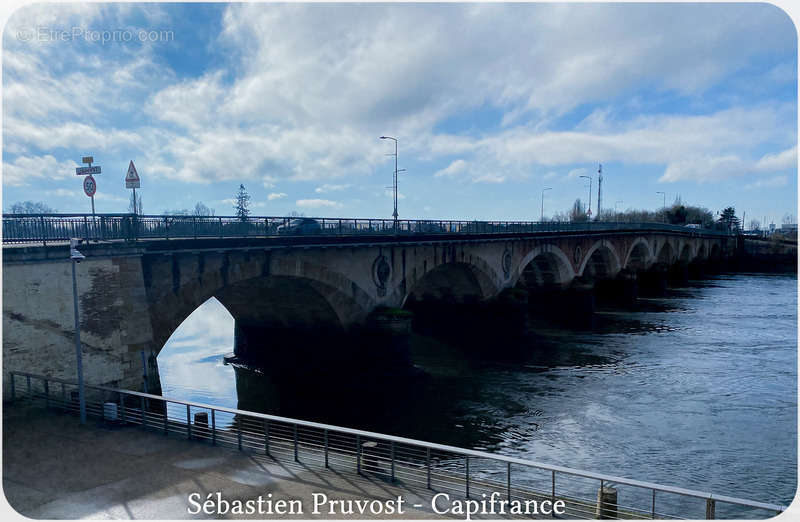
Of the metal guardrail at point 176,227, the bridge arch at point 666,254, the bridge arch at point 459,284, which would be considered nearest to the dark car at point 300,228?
the metal guardrail at point 176,227

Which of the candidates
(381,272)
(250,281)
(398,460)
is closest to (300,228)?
(250,281)

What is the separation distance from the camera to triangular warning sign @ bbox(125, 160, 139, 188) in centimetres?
1678

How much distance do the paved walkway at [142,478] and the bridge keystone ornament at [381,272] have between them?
57.9 ft

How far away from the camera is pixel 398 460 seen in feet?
46.8

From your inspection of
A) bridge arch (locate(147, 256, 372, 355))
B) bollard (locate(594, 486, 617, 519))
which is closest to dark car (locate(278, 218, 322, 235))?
bridge arch (locate(147, 256, 372, 355))

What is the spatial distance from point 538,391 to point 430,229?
40.8 feet

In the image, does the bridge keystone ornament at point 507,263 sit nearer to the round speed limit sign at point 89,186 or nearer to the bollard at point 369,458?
the round speed limit sign at point 89,186

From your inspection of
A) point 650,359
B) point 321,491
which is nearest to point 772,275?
point 650,359

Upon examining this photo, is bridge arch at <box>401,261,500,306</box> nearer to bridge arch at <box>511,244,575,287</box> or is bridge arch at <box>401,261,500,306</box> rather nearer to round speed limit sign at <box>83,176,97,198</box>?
bridge arch at <box>511,244,575,287</box>

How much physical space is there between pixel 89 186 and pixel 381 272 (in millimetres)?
17053

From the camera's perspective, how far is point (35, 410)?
1583cm

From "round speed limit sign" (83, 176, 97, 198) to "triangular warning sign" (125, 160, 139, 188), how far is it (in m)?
1.02

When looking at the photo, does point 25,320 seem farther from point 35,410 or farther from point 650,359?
point 650,359

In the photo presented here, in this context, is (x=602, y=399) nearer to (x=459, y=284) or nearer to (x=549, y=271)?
(x=459, y=284)
